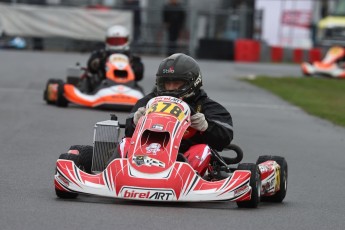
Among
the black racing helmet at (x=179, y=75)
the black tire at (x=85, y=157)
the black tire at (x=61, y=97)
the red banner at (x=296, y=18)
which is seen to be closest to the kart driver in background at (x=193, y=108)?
the black racing helmet at (x=179, y=75)

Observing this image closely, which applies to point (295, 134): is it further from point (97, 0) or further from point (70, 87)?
point (97, 0)

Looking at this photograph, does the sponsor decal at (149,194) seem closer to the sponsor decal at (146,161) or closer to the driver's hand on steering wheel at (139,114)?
the sponsor decal at (146,161)

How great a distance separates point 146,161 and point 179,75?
3.35 ft

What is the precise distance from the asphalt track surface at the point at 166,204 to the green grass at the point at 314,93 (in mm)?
365

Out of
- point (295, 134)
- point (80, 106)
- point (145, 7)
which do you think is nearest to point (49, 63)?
point (145, 7)

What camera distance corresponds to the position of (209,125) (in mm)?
8078

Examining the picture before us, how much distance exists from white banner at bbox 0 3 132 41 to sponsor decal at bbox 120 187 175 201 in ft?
89.0

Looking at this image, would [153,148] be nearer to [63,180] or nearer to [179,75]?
[63,180]

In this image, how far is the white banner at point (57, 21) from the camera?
111ft

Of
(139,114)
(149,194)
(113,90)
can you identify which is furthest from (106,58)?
(149,194)

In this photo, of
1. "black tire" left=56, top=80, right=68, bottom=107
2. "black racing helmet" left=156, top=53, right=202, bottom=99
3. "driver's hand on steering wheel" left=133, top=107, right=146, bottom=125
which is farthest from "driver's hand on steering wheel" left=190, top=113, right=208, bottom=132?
"black tire" left=56, top=80, right=68, bottom=107

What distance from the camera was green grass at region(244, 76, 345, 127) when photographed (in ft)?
60.0

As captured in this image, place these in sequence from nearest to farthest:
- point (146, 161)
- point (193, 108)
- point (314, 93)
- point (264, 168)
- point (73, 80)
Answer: point (146, 161) → point (264, 168) → point (193, 108) → point (73, 80) → point (314, 93)

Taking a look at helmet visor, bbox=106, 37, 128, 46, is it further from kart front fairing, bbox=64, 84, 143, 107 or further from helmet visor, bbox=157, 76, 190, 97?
helmet visor, bbox=157, 76, 190, 97
